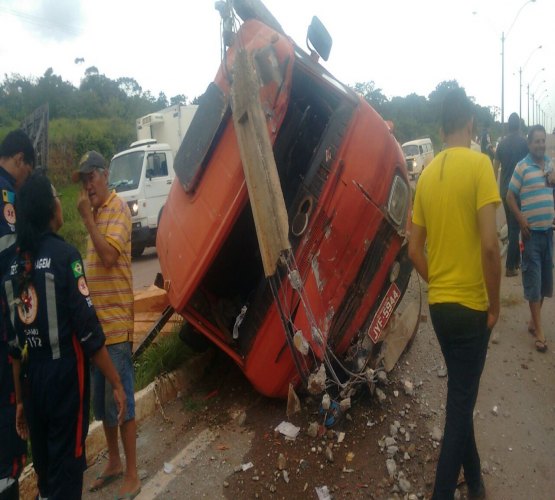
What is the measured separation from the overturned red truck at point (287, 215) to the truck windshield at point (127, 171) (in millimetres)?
7333

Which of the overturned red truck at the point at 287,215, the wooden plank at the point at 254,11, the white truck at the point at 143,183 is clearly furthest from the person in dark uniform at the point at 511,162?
the white truck at the point at 143,183

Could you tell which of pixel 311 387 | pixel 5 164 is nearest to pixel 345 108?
pixel 311 387

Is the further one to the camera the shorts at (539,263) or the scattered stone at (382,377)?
the shorts at (539,263)

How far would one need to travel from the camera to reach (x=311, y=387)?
9.32 ft

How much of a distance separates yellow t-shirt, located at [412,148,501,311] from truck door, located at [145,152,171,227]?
8.99 metres

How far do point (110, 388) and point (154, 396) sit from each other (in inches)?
40.7

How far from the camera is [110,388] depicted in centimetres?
279

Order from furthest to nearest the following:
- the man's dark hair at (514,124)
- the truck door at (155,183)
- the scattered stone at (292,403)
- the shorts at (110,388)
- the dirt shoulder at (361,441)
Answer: the truck door at (155,183) → the man's dark hair at (514,124) → the scattered stone at (292,403) → the shorts at (110,388) → the dirt shoulder at (361,441)

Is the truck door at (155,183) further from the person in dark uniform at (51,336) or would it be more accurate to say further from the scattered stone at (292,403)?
the person in dark uniform at (51,336)

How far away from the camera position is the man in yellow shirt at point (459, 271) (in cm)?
218

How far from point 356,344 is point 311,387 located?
0.58 metres

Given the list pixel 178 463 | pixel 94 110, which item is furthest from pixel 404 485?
pixel 94 110

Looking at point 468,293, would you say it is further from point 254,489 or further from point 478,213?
point 254,489

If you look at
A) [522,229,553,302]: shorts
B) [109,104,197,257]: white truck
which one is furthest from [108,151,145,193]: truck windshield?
[522,229,553,302]: shorts
